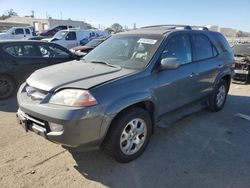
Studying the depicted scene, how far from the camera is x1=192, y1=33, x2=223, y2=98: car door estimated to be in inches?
187

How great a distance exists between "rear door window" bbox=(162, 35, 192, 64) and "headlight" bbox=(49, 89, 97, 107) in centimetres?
149

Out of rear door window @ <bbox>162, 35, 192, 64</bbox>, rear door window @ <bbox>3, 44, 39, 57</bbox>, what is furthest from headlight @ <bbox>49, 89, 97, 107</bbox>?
rear door window @ <bbox>3, 44, 39, 57</bbox>

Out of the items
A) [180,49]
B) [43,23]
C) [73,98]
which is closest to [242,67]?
[180,49]

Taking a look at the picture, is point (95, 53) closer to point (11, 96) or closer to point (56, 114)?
point (56, 114)

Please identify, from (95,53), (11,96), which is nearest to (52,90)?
(95,53)

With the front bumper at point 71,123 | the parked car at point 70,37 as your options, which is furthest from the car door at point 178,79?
the parked car at point 70,37

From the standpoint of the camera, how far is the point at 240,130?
4801mm

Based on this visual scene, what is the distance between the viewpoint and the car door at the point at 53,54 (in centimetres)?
727

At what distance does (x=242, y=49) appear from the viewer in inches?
381

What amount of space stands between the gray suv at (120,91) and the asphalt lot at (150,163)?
0.31m

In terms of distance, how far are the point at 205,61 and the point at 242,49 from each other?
18.5ft

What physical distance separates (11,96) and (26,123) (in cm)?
383

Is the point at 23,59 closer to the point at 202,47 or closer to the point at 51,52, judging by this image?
the point at 51,52

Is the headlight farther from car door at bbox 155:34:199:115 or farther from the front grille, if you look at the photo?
car door at bbox 155:34:199:115
